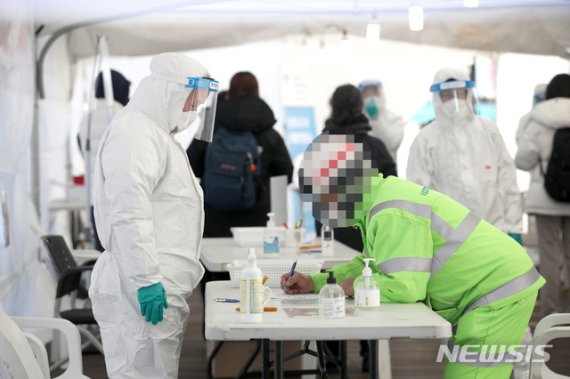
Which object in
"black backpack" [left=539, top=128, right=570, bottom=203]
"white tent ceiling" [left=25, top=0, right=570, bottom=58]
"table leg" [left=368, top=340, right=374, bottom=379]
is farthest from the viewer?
"white tent ceiling" [left=25, top=0, right=570, bottom=58]

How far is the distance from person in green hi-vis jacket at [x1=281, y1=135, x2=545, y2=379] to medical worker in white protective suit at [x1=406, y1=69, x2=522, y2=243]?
7.61ft

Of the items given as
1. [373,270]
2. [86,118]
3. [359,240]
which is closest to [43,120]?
[86,118]

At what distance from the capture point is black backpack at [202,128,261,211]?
5.90 meters

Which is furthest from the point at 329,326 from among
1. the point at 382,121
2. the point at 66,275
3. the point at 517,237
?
the point at 382,121

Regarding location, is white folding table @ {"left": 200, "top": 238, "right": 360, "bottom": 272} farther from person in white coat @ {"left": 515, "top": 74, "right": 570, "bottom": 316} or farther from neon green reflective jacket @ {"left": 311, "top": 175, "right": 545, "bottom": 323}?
person in white coat @ {"left": 515, "top": 74, "right": 570, "bottom": 316}

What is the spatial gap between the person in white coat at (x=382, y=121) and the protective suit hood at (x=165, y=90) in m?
3.92

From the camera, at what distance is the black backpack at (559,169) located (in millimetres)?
6457

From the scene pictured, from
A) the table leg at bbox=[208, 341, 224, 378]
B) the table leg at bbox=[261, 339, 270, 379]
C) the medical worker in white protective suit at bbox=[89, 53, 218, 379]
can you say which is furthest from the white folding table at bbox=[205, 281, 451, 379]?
the table leg at bbox=[208, 341, 224, 378]

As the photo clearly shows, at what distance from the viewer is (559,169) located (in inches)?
258

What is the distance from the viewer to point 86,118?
21.2ft

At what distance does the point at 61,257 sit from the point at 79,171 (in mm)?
5051

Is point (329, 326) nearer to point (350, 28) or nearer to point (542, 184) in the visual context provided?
point (542, 184)

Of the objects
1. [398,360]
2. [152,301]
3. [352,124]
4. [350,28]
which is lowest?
[398,360]

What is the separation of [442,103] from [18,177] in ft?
7.84
